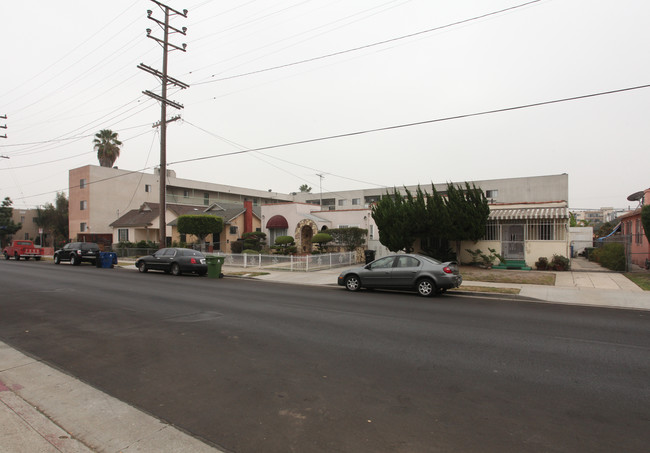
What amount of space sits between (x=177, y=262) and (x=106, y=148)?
3714 cm

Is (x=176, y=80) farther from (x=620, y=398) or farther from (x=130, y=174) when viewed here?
(x=130, y=174)

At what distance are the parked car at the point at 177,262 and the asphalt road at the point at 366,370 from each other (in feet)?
30.6

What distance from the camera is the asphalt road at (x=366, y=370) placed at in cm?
357

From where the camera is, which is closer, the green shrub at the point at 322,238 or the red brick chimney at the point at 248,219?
the green shrub at the point at 322,238

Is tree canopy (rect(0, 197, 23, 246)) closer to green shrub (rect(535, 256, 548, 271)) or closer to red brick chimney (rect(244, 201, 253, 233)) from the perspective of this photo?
red brick chimney (rect(244, 201, 253, 233))

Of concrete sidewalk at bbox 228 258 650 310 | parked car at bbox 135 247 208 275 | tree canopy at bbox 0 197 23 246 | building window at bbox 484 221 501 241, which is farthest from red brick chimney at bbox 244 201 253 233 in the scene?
tree canopy at bbox 0 197 23 246

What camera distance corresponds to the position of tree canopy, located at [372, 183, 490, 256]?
19953 mm

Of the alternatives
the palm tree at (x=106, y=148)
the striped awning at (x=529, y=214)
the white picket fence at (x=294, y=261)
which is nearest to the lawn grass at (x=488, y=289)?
the striped awning at (x=529, y=214)

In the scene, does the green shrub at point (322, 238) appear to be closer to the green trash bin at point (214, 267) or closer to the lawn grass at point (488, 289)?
the green trash bin at point (214, 267)

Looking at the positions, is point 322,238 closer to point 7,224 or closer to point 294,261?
point 294,261

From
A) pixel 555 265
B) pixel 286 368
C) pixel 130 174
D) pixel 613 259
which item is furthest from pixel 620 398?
pixel 130 174

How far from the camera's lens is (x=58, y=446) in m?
3.30

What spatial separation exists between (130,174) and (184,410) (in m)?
50.5

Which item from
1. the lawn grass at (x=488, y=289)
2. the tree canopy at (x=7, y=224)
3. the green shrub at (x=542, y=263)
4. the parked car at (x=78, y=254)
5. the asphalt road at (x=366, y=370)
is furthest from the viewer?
the tree canopy at (x=7, y=224)
